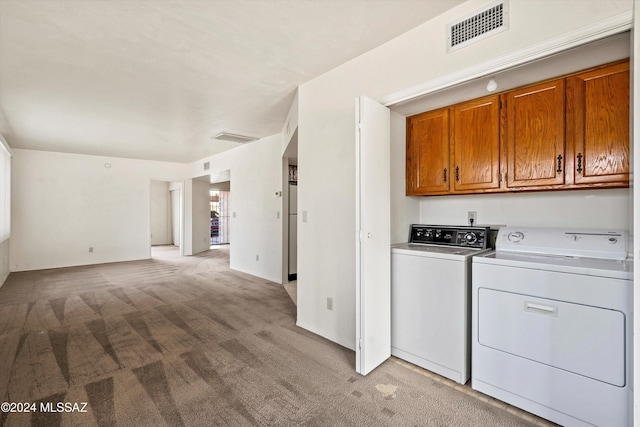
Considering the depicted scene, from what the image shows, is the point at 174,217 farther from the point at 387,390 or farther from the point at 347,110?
the point at 387,390

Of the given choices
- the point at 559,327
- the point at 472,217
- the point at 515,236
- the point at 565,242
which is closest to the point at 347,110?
the point at 472,217

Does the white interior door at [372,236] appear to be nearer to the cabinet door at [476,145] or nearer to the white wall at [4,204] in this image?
the cabinet door at [476,145]

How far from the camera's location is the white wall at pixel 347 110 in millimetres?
1721

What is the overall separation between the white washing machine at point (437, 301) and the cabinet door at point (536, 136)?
541 mm

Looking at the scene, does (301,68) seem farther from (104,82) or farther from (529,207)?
(529,207)

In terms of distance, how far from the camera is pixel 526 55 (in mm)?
1771

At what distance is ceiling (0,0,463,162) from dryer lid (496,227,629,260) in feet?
5.57

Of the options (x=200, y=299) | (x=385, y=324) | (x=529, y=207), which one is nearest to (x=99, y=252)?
(x=200, y=299)

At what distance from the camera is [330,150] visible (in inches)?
116

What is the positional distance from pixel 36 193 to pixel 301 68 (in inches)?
276

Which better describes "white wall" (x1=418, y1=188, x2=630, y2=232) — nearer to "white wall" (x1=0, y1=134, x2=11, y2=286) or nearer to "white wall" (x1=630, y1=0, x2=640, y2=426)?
"white wall" (x1=630, y1=0, x2=640, y2=426)

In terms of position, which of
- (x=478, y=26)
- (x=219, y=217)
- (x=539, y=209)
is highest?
(x=478, y=26)

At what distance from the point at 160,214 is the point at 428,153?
10638mm

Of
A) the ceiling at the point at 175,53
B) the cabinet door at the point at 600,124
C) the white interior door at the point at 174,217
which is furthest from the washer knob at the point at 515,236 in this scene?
the white interior door at the point at 174,217
